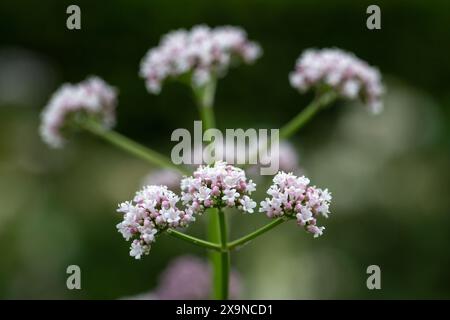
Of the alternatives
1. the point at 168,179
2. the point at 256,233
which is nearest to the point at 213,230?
the point at 256,233

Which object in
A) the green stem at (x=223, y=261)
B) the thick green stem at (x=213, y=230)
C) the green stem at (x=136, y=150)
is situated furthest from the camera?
the green stem at (x=136, y=150)

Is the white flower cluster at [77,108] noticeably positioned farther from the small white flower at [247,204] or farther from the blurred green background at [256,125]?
the blurred green background at [256,125]

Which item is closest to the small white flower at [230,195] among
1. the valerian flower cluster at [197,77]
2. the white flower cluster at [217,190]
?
the white flower cluster at [217,190]

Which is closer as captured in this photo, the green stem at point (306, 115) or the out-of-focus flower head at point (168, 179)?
the green stem at point (306, 115)

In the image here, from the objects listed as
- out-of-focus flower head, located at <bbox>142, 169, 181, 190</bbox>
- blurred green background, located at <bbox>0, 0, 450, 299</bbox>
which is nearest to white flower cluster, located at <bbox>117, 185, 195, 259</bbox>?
out-of-focus flower head, located at <bbox>142, 169, 181, 190</bbox>

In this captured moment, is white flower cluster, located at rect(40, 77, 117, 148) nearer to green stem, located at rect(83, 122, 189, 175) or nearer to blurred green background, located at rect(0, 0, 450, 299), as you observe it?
green stem, located at rect(83, 122, 189, 175)

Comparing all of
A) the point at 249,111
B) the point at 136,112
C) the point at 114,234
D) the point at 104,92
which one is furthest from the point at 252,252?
the point at 136,112

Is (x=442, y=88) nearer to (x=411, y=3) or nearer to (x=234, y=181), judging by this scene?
(x=411, y=3)
